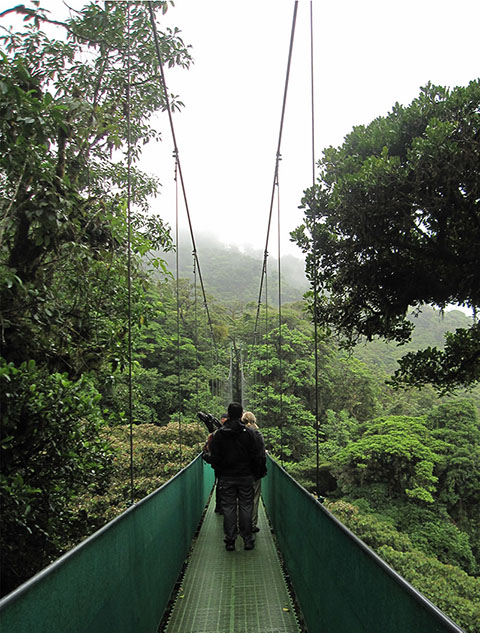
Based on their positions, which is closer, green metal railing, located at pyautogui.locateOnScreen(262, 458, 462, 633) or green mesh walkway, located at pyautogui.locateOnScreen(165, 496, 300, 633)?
green metal railing, located at pyautogui.locateOnScreen(262, 458, 462, 633)

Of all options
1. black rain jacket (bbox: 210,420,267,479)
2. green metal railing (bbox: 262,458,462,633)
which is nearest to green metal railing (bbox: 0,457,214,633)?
black rain jacket (bbox: 210,420,267,479)

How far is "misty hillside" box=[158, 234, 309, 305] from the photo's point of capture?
41.9 m

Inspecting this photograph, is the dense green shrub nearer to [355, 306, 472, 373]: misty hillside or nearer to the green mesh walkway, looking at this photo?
the green mesh walkway

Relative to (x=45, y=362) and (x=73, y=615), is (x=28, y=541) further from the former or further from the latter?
(x=73, y=615)

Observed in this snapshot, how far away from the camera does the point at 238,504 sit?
121 inches

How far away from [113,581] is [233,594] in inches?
49.7

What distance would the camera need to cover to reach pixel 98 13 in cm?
350

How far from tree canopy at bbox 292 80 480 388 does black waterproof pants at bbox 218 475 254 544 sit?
1.53 metres

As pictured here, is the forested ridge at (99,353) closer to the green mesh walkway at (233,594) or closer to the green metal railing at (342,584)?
the green mesh walkway at (233,594)

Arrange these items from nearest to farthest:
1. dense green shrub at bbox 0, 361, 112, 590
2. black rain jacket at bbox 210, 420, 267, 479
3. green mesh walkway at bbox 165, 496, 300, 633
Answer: green mesh walkway at bbox 165, 496, 300, 633
dense green shrub at bbox 0, 361, 112, 590
black rain jacket at bbox 210, 420, 267, 479

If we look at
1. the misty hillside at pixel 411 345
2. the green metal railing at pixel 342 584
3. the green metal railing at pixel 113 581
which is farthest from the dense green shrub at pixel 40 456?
the misty hillside at pixel 411 345

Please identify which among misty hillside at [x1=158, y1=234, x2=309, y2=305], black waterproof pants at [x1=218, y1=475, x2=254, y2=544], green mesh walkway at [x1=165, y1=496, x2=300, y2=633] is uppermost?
misty hillside at [x1=158, y1=234, x2=309, y2=305]

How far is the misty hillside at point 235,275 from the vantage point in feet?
137

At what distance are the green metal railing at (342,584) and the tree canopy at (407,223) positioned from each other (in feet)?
5.61
